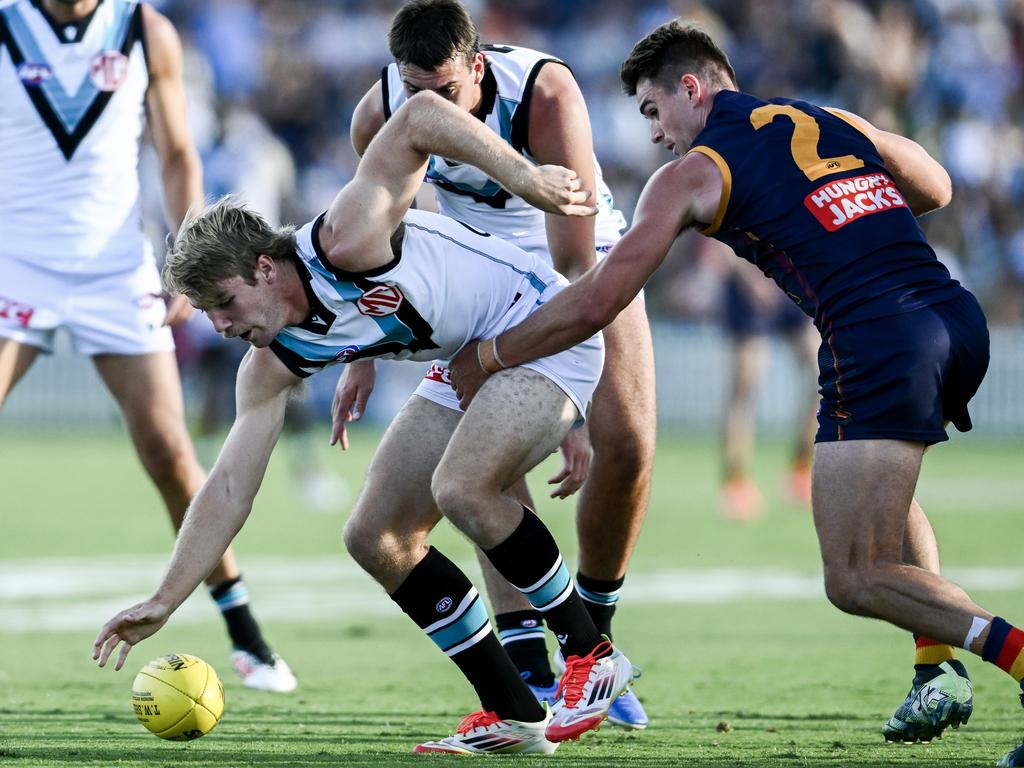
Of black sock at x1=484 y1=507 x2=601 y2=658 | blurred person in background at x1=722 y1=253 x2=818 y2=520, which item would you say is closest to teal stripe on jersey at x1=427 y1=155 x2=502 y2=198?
black sock at x1=484 y1=507 x2=601 y2=658

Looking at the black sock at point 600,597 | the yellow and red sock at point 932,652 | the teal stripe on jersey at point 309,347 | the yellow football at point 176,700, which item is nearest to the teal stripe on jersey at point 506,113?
the teal stripe on jersey at point 309,347

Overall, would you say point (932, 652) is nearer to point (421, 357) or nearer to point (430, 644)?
point (421, 357)

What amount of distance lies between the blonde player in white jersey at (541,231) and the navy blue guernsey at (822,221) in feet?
2.67

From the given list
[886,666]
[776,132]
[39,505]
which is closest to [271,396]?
[776,132]

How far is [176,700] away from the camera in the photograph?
16.7 feet

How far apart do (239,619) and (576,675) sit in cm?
220

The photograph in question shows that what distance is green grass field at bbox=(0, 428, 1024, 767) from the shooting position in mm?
5145

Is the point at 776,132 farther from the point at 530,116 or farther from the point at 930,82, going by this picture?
the point at 930,82

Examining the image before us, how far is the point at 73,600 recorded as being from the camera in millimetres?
8969

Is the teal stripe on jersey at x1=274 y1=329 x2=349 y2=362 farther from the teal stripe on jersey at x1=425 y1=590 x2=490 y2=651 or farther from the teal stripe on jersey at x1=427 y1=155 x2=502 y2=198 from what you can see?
the teal stripe on jersey at x1=427 y1=155 x2=502 y2=198

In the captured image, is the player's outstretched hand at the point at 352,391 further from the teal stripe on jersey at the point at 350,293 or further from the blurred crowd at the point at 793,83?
the blurred crowd at the point at 793,83

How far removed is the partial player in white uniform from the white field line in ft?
11.6

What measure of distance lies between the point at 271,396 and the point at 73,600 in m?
4.47

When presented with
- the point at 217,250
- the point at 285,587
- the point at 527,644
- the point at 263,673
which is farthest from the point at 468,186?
the point at 285,587
